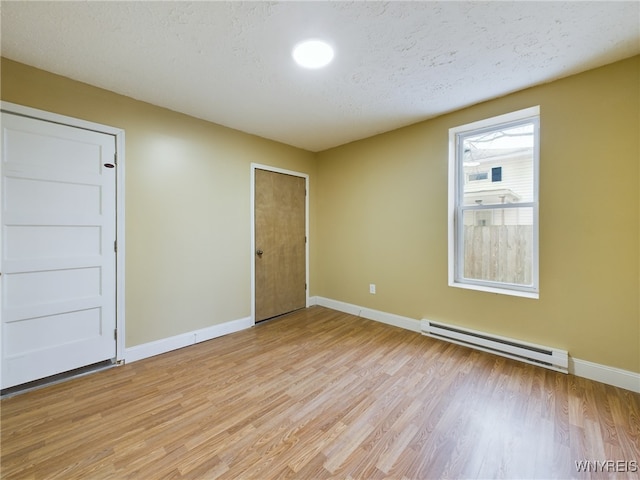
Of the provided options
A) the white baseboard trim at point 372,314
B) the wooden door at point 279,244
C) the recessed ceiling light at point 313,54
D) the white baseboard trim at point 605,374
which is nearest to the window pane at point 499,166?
the white baseboard trim at point 605,374

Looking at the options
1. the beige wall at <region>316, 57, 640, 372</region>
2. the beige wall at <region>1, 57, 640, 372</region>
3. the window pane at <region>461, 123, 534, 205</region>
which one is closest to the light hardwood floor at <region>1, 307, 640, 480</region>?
the beige wall at <region>316, 57, 640, 372</region>

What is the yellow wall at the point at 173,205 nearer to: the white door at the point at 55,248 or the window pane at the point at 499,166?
the white door at the point at 55,248

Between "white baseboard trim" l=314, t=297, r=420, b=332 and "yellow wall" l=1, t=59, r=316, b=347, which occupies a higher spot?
"yellow wall" l=1, t=59, r=316, b=347

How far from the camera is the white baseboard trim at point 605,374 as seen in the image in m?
2.00

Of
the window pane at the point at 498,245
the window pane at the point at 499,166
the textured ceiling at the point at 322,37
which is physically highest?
the textured ceiling at the point at 322,37

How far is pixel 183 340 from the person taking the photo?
9.36ft

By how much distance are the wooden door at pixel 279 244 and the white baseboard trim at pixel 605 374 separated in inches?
123

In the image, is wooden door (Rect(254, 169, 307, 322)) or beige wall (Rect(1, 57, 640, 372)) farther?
wooden door (Rect(254, 169, 307, 322))

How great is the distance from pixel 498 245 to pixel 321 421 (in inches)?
92.9

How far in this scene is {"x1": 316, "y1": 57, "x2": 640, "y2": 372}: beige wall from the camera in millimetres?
2018

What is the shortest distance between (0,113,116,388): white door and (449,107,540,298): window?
11.4 ft

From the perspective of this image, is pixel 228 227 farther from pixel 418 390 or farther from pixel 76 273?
pixel 418 390

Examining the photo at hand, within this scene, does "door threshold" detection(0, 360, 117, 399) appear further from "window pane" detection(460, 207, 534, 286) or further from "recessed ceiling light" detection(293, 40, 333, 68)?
"window pane" detection(460, 207, 534, 286)

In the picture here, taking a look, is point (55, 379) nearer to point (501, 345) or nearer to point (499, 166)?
point (501, 345)
